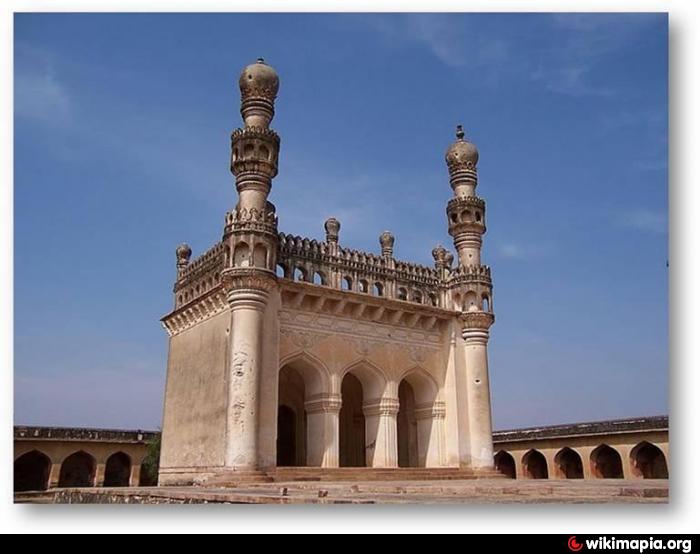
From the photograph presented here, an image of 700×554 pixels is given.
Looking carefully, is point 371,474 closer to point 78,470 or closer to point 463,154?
point 463,154

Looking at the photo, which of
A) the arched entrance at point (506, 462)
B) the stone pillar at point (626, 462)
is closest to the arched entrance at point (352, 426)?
the stone pillar at point (626, 462)

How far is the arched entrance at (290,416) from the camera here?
19.4 m

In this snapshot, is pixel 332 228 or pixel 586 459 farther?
pixel 586 459

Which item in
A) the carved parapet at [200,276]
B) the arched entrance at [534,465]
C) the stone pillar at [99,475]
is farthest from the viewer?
the arched entrance at [534,465]

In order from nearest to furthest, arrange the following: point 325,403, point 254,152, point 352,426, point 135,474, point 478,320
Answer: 1. point 254,152
2. point 325,403
3. point 478,320
4. point 352,426
5. point 135,474

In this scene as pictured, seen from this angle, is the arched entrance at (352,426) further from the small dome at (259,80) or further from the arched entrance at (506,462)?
the arched entrance at (506,462)

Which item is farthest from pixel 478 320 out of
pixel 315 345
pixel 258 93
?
pixel 258 93

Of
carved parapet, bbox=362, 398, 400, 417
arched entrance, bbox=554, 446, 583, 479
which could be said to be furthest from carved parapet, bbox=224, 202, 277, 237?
arched entrance, bbox=554, 446, 583, 479

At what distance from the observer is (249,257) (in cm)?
1480

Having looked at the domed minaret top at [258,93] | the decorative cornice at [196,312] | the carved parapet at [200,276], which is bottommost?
the decorative cornice at [196,312]

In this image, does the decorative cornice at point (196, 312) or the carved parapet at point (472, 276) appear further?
the carved parapet at point (472, 276)

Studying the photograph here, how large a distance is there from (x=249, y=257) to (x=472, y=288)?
6990mm

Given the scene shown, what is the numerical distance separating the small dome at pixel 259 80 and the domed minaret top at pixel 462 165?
20.2 feet

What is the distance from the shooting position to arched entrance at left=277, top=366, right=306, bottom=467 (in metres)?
19.4
